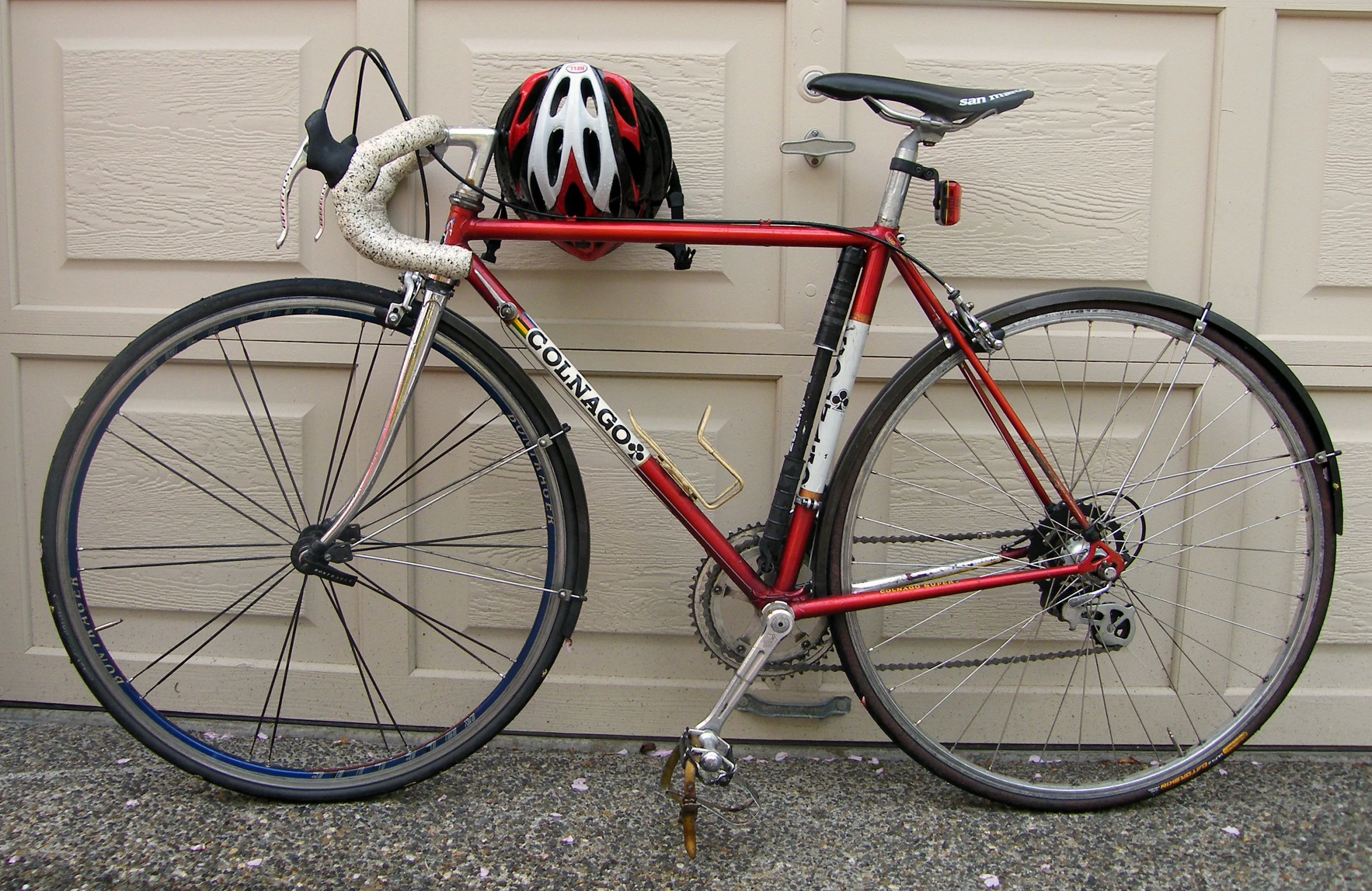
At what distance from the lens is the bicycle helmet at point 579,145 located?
1.67m

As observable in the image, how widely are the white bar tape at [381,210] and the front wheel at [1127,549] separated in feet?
3.35

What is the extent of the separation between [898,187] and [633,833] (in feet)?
4.38

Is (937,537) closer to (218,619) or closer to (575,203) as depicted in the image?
(575,203)

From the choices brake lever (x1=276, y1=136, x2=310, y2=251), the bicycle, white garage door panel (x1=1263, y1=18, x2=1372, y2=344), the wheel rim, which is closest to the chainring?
the bicycle

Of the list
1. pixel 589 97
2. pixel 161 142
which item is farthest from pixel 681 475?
pixel 161 142

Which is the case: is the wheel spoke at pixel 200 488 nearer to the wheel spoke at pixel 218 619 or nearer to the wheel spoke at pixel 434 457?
the wheel spoke at pixel 218 619

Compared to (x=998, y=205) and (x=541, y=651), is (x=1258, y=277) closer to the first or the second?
(x=998, y=205)

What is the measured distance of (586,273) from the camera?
6.57ft

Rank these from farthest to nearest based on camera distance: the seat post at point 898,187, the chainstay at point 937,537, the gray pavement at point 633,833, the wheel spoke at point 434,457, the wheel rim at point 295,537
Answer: the wheel rim at point 295,537 < the wheel spoke at point 434,457 < the chainstay at point 937,537 < the seat post at point 898,187 < the gray pavement at point 633,833

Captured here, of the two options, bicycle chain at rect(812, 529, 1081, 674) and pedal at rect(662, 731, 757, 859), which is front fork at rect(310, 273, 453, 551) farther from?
bicycle chain at rect(812, 529, 1081, 674)

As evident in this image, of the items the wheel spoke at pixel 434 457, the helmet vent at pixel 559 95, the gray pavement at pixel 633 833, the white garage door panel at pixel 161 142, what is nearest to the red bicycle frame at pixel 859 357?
the helmet vent at pixel 559 95

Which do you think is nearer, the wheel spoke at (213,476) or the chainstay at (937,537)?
the chainstay at (937,537)

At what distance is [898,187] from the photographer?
1.72m

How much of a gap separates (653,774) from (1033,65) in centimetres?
175
